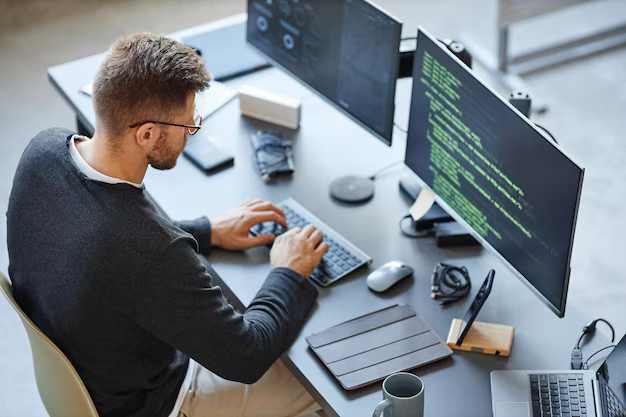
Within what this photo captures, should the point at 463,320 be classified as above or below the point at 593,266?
above

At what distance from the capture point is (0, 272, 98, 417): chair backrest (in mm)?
1638

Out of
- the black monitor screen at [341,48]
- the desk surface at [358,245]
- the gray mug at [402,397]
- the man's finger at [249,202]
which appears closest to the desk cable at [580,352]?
the desk surface at [358,245]

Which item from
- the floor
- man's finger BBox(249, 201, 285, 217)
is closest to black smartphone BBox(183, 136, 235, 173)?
man's finger BBox(249, 201, 285, 217)

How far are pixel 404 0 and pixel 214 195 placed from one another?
111 inches

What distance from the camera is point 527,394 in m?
1.65

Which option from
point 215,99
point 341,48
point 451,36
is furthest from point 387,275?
point 451,36

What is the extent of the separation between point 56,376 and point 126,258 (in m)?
0.32

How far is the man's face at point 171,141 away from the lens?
1709 millimetres

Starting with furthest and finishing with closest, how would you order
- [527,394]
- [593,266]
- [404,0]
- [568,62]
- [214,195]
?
1. [404,0]
2. [568,62]
3. [593,266]
4. [214,195]
5. [527,394]

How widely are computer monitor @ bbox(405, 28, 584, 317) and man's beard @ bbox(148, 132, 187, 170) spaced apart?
24.5 inches

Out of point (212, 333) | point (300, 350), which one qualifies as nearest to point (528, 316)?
point (300, 350)

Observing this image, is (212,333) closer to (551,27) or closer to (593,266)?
(593,266)

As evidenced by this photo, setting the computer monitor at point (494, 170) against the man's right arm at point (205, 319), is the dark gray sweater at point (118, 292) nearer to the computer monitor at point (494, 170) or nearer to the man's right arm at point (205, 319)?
the man's right arm at point (205, 319)

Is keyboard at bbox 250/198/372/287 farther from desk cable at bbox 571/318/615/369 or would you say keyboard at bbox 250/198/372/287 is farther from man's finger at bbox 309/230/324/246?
desk cable at bbox 571/318/615/369
